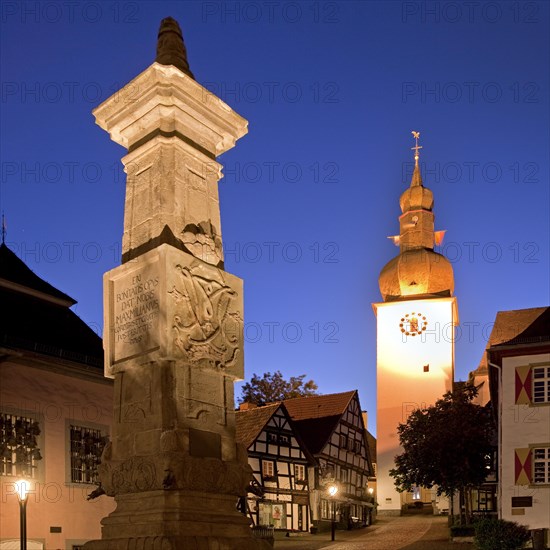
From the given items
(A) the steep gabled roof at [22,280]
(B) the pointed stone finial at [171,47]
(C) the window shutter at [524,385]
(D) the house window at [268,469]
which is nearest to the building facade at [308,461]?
(D) the house window at [268,469]

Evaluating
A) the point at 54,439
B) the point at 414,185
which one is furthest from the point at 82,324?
the point at 414,185

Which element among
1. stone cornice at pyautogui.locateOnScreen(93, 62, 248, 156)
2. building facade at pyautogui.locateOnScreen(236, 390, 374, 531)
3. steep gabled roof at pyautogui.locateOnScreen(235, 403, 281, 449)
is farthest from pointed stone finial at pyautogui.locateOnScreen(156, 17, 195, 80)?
steep gabled roof at pyautogui.locateOnScreen(235, 403, 281, 449)

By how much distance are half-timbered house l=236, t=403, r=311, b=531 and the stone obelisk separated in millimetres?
22759

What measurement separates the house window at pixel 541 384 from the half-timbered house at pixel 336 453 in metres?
11.6

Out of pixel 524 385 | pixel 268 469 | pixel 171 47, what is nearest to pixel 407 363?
pixel 268 469

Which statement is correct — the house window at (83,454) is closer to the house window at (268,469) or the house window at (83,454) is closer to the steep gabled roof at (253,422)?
the steep gabled roof at (253,422)

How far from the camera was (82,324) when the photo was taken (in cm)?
2000

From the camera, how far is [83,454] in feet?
56.2

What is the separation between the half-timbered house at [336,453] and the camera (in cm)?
3341

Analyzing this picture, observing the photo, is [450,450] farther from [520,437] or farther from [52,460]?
[52,460]

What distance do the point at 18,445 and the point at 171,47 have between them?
1083cm

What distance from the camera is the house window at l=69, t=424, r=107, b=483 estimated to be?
55.9ft

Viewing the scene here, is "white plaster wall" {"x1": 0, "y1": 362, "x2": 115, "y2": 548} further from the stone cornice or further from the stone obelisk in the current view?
the stone obelisk

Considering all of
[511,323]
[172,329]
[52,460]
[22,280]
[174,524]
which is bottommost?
[52,460]
